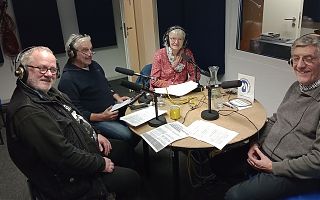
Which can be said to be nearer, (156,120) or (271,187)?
(271,187)

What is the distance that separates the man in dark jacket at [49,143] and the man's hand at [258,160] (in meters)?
0.76

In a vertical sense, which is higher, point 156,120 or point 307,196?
point 156,120

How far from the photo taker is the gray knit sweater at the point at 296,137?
1.33 m

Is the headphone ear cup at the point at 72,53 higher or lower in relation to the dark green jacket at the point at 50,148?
higher

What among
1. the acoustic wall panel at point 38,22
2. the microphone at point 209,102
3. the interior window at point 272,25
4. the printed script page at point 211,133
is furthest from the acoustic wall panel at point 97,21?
the printed script page at point 211,133

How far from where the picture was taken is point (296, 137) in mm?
1453

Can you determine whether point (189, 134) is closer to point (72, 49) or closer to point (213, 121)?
point (213, 121)

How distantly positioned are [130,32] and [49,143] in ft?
10.8

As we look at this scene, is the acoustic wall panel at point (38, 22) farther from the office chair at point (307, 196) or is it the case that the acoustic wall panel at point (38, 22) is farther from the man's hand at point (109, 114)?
the office chair at point (307, 196)

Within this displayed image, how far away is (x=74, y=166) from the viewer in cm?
142

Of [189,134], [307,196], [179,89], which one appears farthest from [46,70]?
[307,196]

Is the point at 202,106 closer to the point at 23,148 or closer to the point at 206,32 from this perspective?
the point at 23,148

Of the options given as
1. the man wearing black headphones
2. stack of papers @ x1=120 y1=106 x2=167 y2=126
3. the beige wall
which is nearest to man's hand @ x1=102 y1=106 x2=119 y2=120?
stack of papers @ x1=120 y1=106 x2=167 y2=126

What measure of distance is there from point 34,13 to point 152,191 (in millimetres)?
3564
